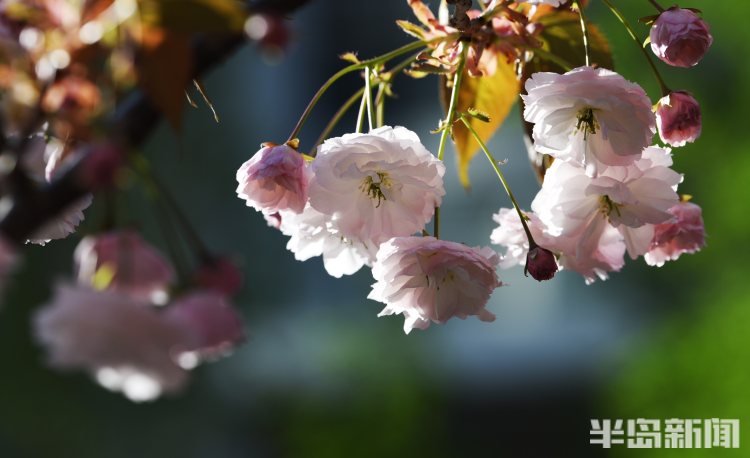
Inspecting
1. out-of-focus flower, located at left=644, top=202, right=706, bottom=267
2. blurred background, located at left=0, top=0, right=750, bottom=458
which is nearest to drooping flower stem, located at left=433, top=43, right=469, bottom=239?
out-of-focus flower, located at left=644, top=202, right=706, bottom=267

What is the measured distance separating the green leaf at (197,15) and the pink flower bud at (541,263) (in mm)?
276

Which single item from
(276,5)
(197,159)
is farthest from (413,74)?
(197,159)

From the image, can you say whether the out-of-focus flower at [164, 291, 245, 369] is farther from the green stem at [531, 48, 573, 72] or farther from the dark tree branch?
the green stem at [531, 48, 573, 72]

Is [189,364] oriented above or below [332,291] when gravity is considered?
below

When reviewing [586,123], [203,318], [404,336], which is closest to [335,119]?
[586,123]

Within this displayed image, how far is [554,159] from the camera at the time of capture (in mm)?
508

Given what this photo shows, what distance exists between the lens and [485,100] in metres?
0.58

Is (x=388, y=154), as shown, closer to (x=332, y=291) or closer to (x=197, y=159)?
(x=197, y=159)

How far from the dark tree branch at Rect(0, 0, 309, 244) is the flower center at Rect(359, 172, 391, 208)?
21 centimetres

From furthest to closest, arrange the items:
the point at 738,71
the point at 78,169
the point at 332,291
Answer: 1. the point at 332,291
2. the point at 738,71
3. the point at 78,169

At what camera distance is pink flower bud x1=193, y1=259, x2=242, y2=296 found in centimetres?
30

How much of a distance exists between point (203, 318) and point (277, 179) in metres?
0.15

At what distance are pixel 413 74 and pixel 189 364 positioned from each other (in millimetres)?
257

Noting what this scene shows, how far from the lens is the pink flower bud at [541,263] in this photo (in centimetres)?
49
